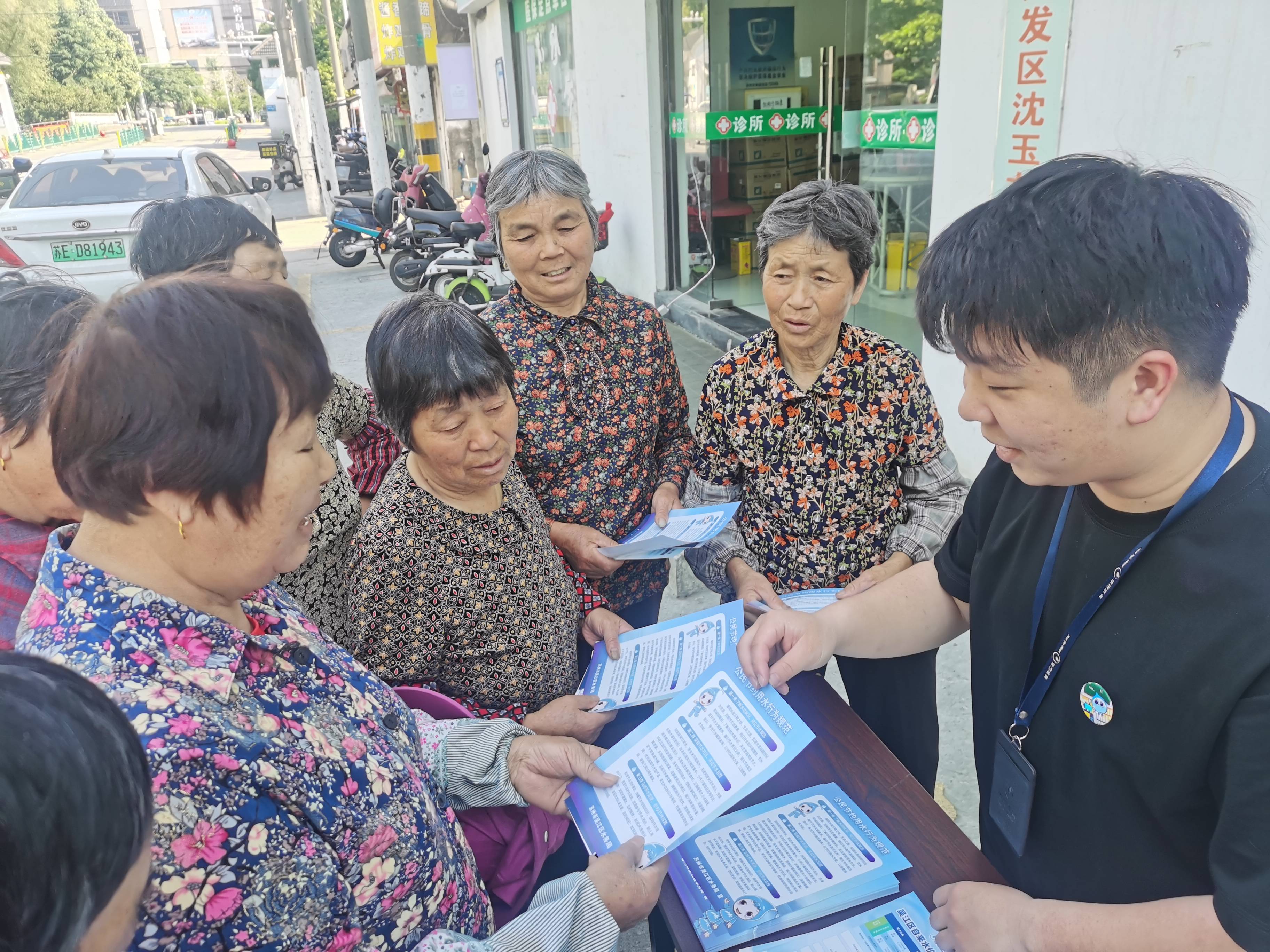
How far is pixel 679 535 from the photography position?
1664 millimetres

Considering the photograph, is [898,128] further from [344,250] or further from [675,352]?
[344,250]

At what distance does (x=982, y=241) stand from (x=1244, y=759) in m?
0.60

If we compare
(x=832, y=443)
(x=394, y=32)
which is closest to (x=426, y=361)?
(x=832, y=443)

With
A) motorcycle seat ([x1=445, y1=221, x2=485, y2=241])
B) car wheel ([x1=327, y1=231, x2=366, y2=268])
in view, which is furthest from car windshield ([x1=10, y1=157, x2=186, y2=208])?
car wheel ([x1=327, y1=231, x2=366, y2=268])

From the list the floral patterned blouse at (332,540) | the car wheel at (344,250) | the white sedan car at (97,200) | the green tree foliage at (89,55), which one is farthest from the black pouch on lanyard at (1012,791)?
the green tree foliage at (89,55)

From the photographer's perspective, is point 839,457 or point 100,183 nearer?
point 839,457

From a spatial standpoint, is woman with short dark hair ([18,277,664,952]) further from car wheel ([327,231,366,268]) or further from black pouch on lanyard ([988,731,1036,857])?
car wheel ([327,231,366,268])

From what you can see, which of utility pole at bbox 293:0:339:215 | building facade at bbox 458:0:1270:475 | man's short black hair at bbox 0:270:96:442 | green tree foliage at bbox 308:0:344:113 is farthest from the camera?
green tree foliage at bbox 308:0:344:113

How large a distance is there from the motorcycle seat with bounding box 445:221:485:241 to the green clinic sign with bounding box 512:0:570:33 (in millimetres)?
2508

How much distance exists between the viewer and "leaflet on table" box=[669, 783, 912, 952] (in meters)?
1.05

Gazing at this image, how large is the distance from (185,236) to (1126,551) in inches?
74.2

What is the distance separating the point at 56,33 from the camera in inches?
1727

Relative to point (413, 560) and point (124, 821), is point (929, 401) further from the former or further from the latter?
point (124, 821)

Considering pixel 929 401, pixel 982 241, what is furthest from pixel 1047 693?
pixel 929 401
